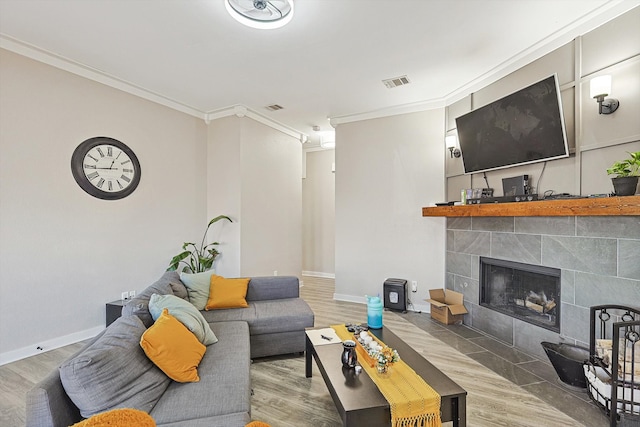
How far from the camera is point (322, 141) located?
603 centimetres

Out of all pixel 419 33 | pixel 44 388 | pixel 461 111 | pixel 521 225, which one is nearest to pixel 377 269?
pixel 521 225

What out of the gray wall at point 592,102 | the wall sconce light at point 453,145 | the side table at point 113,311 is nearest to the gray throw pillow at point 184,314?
the side table at point 113,311

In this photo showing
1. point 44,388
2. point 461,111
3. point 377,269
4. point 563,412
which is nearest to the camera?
point 44,388

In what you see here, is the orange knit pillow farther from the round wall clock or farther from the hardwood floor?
the round wall clock

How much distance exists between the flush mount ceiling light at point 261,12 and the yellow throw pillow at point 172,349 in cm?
227

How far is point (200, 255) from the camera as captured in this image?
4723 millimetres

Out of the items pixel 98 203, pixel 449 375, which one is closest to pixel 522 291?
pixel 449 375

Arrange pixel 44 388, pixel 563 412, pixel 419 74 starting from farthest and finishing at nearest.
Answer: pixel 419 74 < pixel 563 412 < pixel 44 388

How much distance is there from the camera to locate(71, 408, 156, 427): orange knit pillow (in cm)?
78

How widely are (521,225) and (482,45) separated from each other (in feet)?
6.00

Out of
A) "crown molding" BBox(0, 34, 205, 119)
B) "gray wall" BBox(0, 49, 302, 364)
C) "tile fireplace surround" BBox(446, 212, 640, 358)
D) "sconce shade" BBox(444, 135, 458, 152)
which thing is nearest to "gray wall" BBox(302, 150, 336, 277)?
"gray wall" BBox(0, 49, 302, 364)

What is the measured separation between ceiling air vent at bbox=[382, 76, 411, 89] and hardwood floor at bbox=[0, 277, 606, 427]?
119 inches

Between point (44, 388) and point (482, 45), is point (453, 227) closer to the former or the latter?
point (482, 45)

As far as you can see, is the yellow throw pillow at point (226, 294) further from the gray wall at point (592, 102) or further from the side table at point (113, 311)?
the gray wall at point (592, 102)
